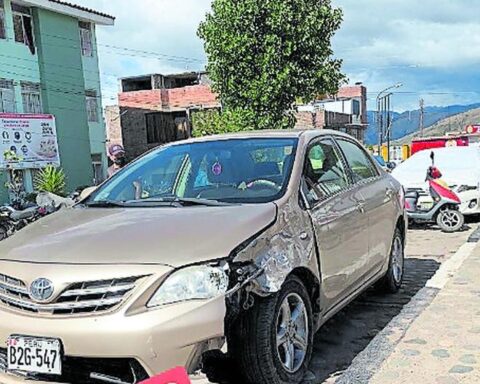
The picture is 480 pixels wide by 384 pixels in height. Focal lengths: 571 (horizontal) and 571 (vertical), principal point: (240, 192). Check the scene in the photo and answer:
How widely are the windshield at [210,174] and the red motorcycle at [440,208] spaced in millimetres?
5795

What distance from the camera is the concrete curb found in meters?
3.50

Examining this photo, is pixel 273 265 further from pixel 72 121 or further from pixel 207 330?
pixel 72 121

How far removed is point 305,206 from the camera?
3.69m

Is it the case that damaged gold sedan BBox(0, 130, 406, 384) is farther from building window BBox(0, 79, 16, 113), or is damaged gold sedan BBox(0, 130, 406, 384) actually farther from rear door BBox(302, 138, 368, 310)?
building window BBox(0, 79, 16, 113)

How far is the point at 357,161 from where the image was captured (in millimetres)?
5102

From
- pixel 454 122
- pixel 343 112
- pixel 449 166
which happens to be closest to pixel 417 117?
pixel 454 122

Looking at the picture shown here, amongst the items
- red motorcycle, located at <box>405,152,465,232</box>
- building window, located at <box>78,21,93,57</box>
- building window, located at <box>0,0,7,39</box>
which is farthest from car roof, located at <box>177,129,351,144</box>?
building window, located at <box>78,21,93,57</box>

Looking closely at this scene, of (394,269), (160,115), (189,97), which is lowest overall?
(394,269)

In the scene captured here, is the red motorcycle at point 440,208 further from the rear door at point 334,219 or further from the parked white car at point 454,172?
the rear door at point 334,219

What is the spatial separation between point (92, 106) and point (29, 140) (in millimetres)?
4756

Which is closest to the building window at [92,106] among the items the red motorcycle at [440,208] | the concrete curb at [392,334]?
the red motorcycle at [440,208]

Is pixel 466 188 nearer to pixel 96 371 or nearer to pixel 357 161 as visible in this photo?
pixel 357 161

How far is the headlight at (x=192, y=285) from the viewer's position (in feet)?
8.94

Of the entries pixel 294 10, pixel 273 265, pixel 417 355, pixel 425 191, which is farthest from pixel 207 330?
pixel 294 10
